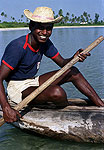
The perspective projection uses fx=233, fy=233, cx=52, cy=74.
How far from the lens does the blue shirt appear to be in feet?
10.2

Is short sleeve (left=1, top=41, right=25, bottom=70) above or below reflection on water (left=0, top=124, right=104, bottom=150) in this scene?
above

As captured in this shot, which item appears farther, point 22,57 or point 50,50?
point 50,50

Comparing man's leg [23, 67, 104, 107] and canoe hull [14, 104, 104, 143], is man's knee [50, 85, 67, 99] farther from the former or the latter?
canoe hull [14, 104, 104, 143]

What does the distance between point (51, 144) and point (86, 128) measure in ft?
2.05

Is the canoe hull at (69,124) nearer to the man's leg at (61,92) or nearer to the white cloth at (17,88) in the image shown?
the man's leg at (61,92)

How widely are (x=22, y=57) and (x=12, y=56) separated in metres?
0.19

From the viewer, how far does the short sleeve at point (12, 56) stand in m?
3.08

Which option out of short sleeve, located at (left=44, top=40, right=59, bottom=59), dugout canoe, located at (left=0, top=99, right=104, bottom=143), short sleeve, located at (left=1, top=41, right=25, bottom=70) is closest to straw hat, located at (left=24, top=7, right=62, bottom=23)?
short sleeve, located at (left=1, top=41, right=25, bottom=70)

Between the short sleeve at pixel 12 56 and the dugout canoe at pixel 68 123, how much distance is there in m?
0.83

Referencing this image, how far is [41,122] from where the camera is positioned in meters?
3.33

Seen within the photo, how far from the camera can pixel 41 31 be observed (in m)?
3.20

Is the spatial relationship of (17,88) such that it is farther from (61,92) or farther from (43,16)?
(43,16)

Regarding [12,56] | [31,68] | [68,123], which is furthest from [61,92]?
[12,56]

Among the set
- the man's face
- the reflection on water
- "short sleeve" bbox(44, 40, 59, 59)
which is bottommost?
the reflection on water
